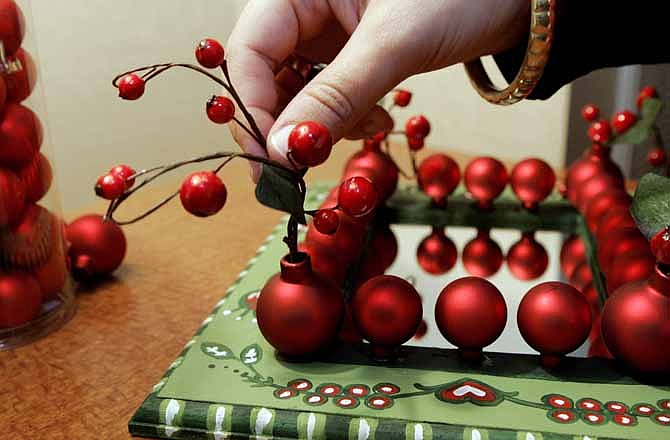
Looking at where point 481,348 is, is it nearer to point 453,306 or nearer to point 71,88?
point 453,306

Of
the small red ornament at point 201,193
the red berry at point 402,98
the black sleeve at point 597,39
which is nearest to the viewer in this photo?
the small red ornament at point 201,193

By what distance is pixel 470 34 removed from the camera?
380 millimetres

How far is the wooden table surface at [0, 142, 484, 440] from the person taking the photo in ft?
1.16

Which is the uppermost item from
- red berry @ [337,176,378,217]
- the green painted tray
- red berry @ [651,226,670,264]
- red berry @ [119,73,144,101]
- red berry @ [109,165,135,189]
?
red berry @ [119,73,144,101]

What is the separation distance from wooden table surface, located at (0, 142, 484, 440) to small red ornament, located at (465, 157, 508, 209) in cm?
16

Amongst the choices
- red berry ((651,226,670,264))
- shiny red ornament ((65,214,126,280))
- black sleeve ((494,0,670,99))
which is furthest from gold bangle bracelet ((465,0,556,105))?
shiny red ornament ((65,214,126,280))

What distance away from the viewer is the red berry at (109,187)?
0.97 ft

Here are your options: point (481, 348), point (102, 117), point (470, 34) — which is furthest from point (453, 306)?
point (102, 117)

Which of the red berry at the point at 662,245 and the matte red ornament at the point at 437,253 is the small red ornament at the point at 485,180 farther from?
the red berry at the point at 662,245

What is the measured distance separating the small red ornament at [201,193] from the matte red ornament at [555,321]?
151 millimetres

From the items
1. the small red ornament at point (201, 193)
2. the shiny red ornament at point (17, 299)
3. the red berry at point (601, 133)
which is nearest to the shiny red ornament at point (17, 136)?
the shiny red ornament at point (17, 299)

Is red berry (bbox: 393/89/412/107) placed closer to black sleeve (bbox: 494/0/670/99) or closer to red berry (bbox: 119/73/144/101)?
black sleeve (bbox: 494/0/670/99)

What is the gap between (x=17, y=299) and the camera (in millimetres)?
408

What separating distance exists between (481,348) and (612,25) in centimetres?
19
